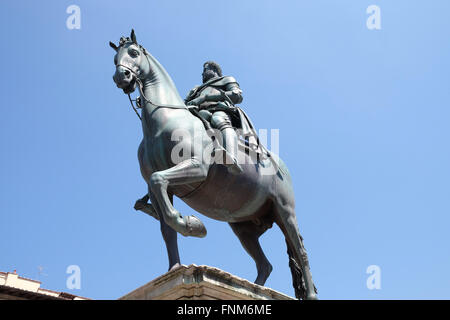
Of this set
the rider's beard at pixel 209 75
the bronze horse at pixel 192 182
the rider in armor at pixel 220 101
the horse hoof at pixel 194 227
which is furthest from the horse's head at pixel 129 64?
the horse hoof at pixel 194 227

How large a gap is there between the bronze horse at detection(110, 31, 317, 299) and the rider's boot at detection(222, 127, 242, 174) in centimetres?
22

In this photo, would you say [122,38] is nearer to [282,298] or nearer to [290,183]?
[290,183]

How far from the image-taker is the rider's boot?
28.9ft

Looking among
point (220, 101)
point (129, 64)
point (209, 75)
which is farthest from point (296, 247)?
point (129, 64)

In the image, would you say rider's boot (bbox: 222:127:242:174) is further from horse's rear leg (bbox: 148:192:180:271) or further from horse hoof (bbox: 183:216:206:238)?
horse hoof (bbox: 183:216:206:238)

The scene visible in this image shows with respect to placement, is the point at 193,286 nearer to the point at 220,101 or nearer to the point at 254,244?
the point at 254,244

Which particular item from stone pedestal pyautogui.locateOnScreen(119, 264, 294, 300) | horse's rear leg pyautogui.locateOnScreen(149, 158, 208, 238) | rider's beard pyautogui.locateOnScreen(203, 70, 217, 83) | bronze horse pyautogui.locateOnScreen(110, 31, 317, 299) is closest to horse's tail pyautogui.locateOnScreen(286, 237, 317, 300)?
bronze horse pyautogui.locateOnScreen(110, 31, 317, 299)

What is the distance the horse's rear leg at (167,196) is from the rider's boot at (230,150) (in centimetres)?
62

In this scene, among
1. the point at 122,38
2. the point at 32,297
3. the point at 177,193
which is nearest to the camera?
the point at 177,193

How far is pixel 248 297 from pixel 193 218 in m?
1.27

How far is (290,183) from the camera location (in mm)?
10344

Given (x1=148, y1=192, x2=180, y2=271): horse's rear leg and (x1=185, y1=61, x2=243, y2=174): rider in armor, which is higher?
(x1=185, y1=61, x2=243, y2=174): rider in armor
